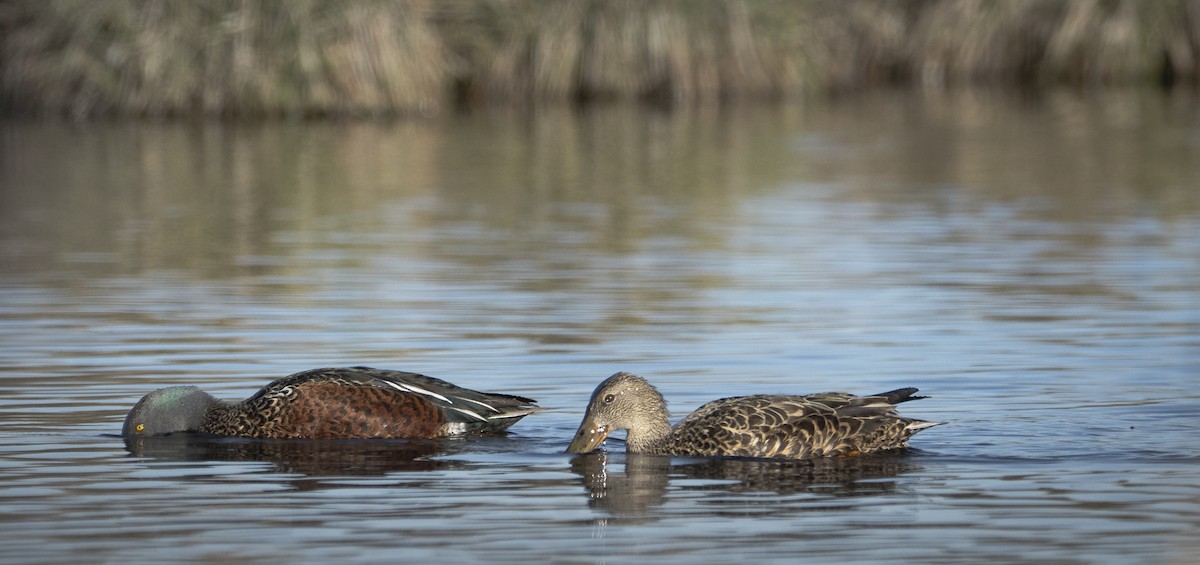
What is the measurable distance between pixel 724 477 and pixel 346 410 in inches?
67.2

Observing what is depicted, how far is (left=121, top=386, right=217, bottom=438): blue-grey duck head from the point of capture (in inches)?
333

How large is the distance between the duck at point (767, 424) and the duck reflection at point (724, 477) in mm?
49

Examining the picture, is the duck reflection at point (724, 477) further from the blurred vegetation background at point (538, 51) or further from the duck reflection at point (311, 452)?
the blurred vegetation background at point (538, 51)

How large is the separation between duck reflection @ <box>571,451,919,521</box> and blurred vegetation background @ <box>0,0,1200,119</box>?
22247 mm

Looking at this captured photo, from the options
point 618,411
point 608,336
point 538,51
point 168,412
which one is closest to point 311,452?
point 168,412

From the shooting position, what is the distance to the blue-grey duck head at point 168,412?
847 cm

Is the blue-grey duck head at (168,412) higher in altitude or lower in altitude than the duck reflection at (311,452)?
higher

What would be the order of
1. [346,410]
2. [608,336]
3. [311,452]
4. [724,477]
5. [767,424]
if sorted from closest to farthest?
1. [724,477]
2. [767,424]
3. [311,452]
4. [346,410]
5. [608,336]

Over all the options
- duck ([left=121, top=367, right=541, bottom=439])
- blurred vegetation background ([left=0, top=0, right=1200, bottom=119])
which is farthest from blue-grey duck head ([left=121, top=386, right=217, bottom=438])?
blurred vegetation background ([left=0, top=0, right=1200, bottom=119])

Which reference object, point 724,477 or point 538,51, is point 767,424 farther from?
point 538,51

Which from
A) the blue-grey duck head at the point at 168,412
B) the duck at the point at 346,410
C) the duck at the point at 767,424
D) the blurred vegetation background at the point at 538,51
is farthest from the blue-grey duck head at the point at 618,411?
the blurred vegetation background at the point at 538,51

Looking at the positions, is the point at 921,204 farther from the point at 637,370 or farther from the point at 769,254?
the point at 637,370

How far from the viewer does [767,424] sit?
792 cm

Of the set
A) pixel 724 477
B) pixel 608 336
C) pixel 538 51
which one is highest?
pixel 538 51
